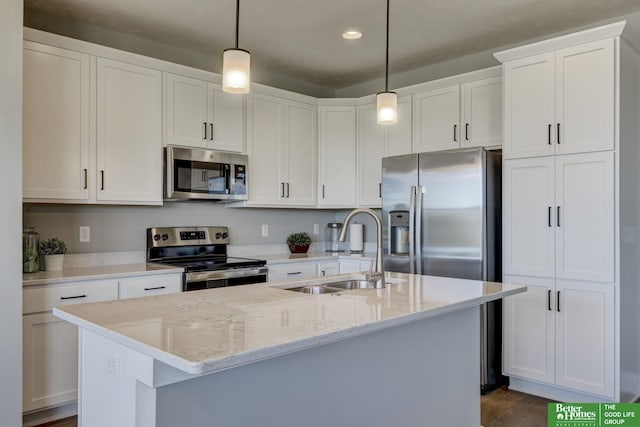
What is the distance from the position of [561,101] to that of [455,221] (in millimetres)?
1056

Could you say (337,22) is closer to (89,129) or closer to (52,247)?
(89,129)

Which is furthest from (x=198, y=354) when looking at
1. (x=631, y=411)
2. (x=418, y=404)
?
(x=631, y=411)

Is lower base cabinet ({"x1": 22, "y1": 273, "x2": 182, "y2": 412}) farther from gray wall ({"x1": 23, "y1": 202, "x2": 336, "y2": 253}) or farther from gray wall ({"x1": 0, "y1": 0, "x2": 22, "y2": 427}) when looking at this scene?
gray wall ({"x1": 23, "y1": 202, "x2": 336, "y2": 253})

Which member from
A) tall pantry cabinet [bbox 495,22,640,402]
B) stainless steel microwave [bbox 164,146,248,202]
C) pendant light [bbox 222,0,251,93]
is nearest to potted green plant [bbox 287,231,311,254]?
stainless steel microwave [bbox 164,146,248,202]

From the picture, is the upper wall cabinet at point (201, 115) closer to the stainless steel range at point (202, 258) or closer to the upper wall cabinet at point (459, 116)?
the stainless steel range at point (202, 258)

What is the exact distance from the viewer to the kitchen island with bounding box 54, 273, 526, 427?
1333 millimetres

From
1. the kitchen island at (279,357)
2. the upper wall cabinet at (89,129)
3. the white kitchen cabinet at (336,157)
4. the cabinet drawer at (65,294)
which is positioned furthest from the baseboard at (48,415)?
the white kitchen cabinet at (336,157)

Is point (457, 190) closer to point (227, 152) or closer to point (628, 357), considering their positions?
point (628, 357)

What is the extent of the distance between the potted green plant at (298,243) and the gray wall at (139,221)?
11 centimetres

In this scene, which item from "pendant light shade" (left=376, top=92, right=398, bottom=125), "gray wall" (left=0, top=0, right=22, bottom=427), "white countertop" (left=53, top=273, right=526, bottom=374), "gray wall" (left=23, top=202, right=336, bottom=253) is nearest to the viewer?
"white countertop" (left=53, top=273, right=526, bottom=374)

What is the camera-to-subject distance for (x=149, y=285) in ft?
10.5

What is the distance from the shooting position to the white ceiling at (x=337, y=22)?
323cm

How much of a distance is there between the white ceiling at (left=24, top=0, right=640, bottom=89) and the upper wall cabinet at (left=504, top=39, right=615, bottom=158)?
0.40m

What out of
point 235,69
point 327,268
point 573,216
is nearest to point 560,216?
point 573,216
